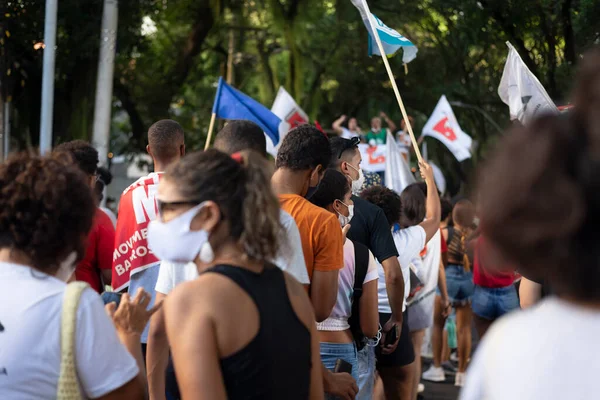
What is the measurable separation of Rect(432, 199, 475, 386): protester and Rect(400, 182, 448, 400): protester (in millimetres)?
1572

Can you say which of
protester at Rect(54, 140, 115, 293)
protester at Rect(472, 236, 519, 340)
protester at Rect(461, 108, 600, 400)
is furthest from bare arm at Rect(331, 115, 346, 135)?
protester at Rect(461, 108, 600, 400)

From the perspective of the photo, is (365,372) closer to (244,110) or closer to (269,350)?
(269,350)

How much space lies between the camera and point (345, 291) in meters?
5.02

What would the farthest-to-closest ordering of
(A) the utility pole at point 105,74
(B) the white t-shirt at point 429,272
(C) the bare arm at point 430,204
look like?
(A) the utility pole at point 105,74
(B) the white t-shirt at point 429,272
(C) the bare arm at point 430,204

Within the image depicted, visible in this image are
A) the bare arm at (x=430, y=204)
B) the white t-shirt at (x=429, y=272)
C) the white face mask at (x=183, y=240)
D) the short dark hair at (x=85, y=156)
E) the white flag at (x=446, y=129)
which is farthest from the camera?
the white flag at (x=446, y=129)

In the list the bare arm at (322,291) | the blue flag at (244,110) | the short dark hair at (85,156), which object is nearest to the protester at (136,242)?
the short dark hair at (85,156)

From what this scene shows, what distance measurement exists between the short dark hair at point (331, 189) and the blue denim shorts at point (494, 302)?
3.99 metres

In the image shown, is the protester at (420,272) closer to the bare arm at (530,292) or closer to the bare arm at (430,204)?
the bare arm at (430,204)

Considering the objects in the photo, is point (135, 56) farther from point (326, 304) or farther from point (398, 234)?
point (326, 304)

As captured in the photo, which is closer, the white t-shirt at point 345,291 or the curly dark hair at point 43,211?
the curly dark hair at point 43,211

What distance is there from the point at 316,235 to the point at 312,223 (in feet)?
0.19

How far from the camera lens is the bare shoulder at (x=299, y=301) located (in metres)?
2.94

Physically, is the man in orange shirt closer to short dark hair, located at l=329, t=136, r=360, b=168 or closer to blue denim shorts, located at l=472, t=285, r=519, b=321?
short dark hair, located at l=329, t=136, r=360, b=168

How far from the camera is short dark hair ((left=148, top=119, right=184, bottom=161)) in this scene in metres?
5.24
